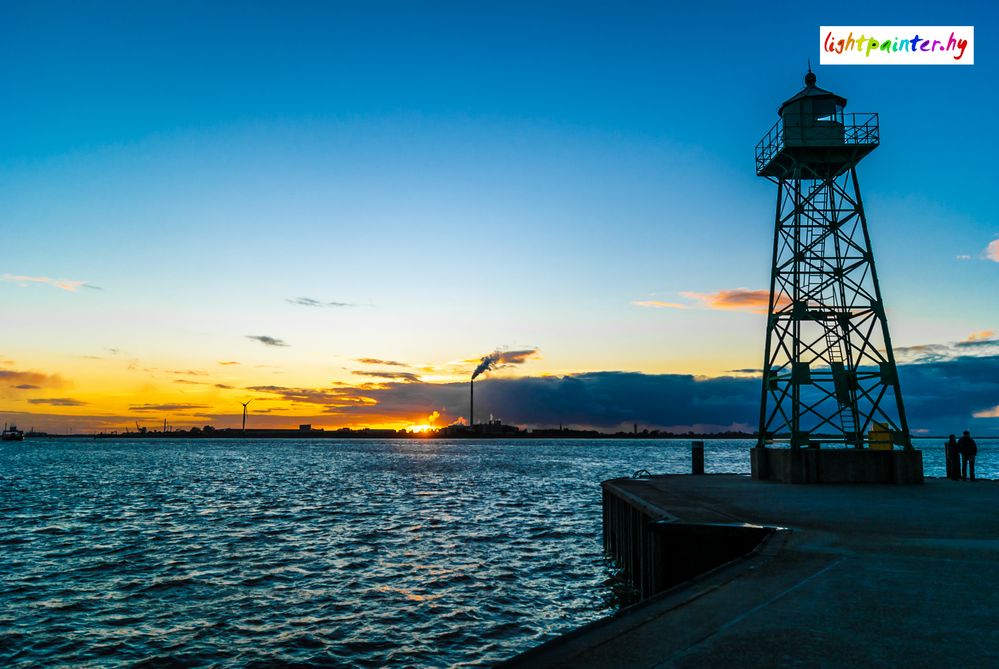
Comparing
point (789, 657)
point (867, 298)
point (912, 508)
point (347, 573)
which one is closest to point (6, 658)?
point (347, 573)

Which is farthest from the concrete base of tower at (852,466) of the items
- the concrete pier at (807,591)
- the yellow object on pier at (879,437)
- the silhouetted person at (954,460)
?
the concrete pier at (807,591)

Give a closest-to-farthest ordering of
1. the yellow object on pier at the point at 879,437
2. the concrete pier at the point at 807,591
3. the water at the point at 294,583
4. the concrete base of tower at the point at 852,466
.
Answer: the concrete pier at the point at 807,591 < the water at the point at 294,583 < the concrete base of tower at the point at 852,466 < the yellow object on pier at the point at 879,437

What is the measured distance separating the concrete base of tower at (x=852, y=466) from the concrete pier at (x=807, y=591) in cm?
746

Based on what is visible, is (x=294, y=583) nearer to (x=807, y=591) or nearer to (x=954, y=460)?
(x=807, y=591)

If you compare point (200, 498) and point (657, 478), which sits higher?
point (657, 478)

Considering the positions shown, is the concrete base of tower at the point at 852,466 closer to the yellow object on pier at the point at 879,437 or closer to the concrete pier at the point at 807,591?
the yellow object on pier at the point at 879,437

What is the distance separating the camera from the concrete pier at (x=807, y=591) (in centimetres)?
658

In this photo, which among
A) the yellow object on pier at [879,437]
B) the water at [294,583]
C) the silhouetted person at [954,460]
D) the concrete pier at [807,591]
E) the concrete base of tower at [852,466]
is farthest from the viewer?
the silhouetted person at [954,460]

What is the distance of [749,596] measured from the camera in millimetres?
8758

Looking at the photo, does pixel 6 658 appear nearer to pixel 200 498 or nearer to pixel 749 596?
pixel 749 596

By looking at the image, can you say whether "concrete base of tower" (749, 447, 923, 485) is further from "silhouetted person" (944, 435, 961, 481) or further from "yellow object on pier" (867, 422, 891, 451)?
"silhouetted person" (944, 435, 961, 481)

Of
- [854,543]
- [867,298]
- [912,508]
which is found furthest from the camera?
[867,298]

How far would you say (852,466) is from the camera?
85.4ft

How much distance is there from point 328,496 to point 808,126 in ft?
118
